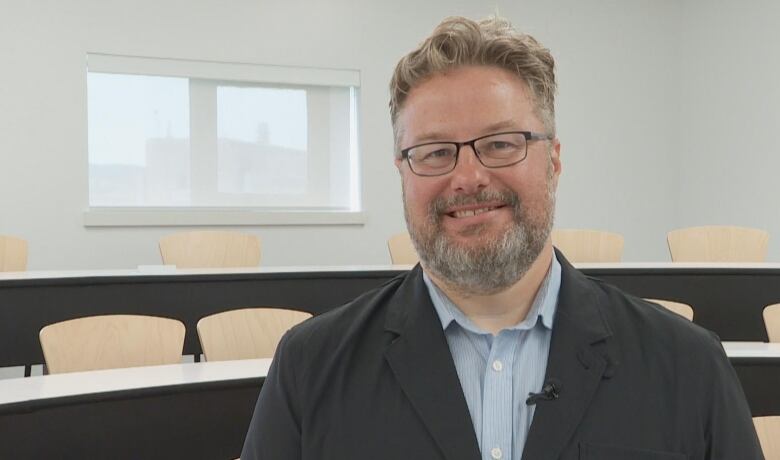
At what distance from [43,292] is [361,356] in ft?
8.49

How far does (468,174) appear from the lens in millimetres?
1002

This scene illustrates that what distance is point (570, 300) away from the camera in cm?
105

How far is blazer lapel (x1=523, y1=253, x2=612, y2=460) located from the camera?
3.05ft

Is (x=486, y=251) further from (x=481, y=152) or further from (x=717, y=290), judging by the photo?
(x=717, y=290)

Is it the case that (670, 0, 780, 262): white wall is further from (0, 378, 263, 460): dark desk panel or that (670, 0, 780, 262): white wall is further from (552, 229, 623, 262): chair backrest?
(0, 378, 263, 460): dark desk panel

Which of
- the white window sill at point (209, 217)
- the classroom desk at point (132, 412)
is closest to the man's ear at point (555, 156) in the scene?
the classroom desk at point (132, 412)

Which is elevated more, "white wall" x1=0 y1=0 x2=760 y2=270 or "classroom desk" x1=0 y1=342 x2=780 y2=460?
"white wall" x1=0 y1=0 x2=760 y2=270

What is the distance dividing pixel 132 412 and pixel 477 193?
132 cm

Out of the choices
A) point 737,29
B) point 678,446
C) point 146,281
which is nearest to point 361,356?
point 678,446

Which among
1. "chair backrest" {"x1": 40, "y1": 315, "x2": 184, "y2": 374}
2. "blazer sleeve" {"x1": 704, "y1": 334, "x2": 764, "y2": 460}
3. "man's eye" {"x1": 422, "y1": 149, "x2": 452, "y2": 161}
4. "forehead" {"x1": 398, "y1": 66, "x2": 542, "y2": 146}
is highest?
"forehead" {"x1": 398, "y1": 66, "x2": 542, "y2": 146}

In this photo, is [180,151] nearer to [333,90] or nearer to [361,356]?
[333,90]

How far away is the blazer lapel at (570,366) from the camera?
3.05 ft

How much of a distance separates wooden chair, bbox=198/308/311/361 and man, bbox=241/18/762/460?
164 centimetres

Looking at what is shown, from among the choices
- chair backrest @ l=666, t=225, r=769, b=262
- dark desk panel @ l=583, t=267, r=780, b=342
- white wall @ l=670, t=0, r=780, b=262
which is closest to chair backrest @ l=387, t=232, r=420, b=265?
dark desk panel @ l=583, t=267, r=780, b=342
